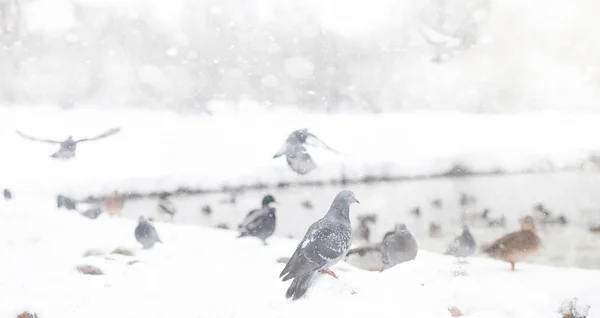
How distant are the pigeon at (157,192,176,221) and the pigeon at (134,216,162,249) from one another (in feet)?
0.17

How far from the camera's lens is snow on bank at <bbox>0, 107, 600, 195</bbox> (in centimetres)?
196

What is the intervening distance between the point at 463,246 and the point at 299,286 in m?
0.56

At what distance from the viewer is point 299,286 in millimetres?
1745

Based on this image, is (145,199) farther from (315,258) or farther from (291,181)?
(315,258)

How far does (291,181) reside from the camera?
6.65ft

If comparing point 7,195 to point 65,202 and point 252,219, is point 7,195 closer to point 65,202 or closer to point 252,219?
point 65,202

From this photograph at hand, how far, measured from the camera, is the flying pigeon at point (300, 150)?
6.62 ft

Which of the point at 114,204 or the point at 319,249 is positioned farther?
the point at 114,204

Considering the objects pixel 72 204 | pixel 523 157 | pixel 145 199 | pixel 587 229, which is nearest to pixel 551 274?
pixel 587 229

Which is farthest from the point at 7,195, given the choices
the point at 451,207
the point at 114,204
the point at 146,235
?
the point at 451,207

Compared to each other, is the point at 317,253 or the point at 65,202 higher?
the point at 65,202

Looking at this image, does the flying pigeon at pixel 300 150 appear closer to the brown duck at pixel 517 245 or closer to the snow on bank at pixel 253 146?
the snow on bank at pixel 253 146

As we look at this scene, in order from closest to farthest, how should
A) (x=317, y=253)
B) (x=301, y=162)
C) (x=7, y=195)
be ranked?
(x=317, y=253) → (x=7, y=195) → (x=301, y=162)

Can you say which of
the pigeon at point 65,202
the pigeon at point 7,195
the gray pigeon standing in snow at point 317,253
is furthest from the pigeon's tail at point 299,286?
the pigeon at point 7,195
